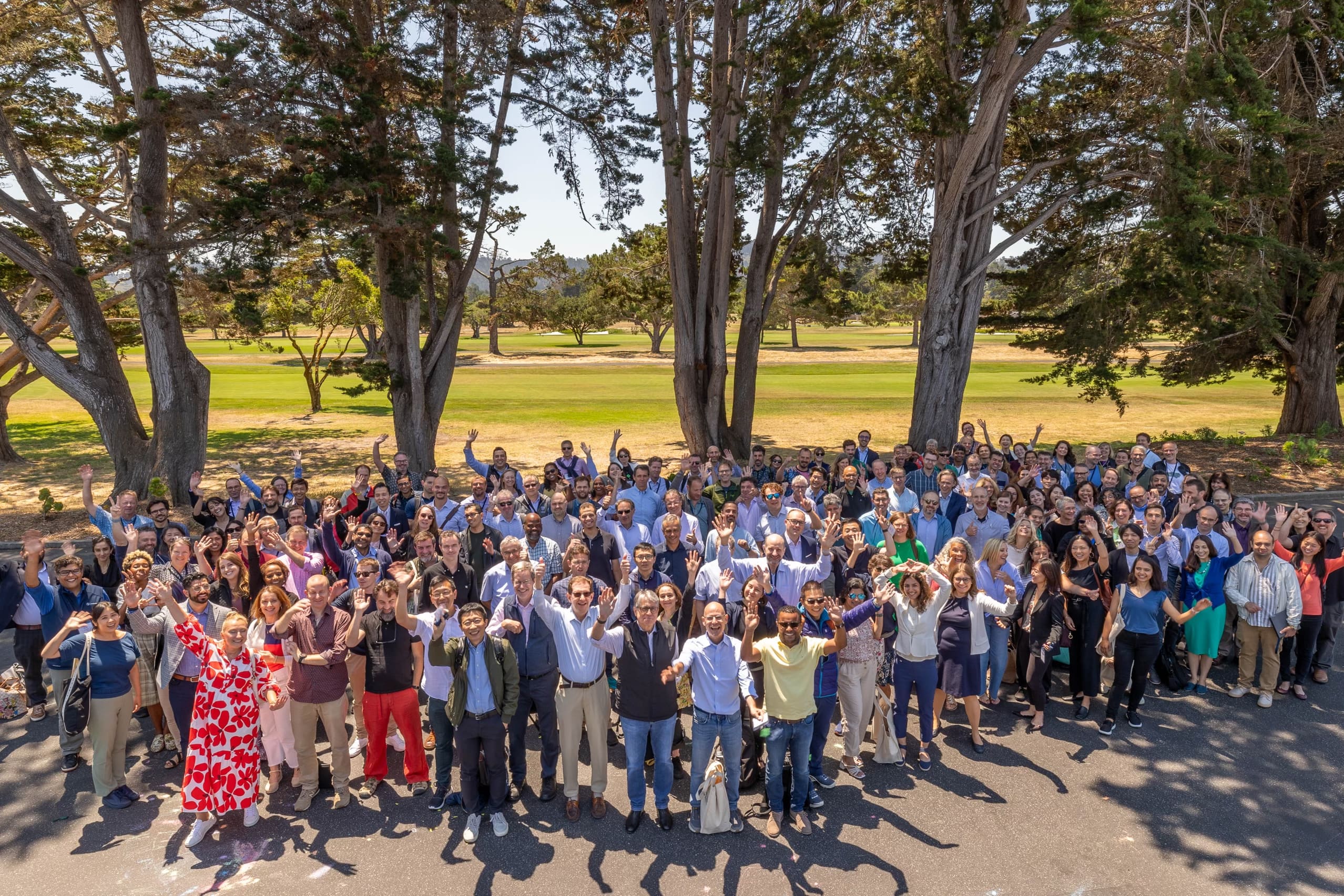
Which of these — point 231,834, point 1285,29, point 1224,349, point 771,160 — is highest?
point 1285,29

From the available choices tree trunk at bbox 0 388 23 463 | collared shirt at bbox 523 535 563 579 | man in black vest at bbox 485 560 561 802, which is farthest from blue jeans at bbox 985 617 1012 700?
tree trunk at bbox 0 388 23 463

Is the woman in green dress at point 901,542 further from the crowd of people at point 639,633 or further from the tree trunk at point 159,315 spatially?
the tree trunk at point 159,315

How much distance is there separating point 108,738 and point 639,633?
388cm

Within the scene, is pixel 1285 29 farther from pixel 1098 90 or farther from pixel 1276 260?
pixel 1098 90

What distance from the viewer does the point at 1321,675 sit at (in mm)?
7000

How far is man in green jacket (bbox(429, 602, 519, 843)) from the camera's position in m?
4.89

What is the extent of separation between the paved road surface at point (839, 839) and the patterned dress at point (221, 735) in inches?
12.0

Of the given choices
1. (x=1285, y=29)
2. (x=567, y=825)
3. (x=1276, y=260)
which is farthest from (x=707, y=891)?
(x=1276, y=260)

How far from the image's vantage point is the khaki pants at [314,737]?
17.0 ft

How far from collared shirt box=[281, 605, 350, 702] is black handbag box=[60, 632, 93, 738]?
54.2 inches

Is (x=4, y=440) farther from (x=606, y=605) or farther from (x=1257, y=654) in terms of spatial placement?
(x=1257, y=654)

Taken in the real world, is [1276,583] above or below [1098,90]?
below

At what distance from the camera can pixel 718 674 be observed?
4809mm

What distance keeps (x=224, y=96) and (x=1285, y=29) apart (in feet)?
52.1
